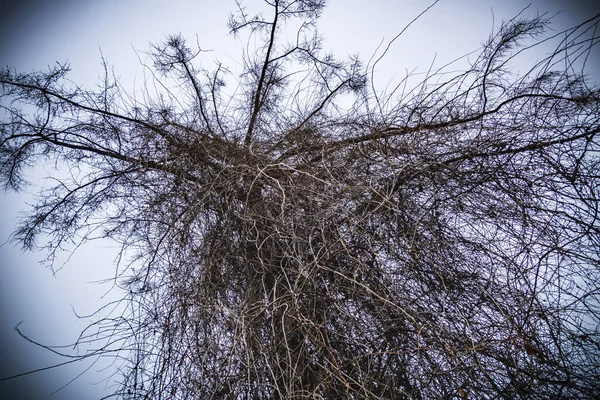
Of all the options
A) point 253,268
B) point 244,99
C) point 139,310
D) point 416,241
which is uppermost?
point 244,99

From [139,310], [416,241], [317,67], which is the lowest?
[139,310]

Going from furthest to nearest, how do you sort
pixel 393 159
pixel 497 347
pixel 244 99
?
pixel 244 99 < pixel 393 159 < pixel 497 347

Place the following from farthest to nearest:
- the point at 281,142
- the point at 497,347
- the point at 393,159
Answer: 1. the point at 281,142
2. the point at 393,159
3. the point at 497,347

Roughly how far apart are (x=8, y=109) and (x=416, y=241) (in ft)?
2.88

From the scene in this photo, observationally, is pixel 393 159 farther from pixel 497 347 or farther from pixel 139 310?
pixel 139 310

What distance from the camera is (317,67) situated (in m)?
0.90

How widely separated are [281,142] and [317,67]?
A: 0.96 feet

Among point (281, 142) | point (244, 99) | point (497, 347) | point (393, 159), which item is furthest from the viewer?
point (244, 99)

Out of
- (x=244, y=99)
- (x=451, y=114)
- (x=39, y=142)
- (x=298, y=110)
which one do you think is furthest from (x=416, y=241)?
(x=39, y=142)

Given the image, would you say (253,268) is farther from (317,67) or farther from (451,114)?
(317,67)

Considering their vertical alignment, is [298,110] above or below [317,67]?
below

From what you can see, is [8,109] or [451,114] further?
[8,109]

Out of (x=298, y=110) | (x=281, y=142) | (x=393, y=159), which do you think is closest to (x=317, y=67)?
(x=298, y=110)

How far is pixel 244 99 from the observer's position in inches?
34.2
